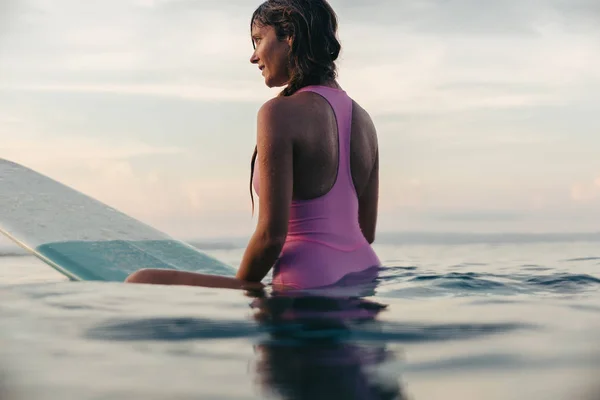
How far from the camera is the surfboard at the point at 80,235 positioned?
3.58 m

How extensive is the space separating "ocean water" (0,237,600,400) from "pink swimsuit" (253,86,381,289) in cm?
17

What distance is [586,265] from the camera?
4855mm

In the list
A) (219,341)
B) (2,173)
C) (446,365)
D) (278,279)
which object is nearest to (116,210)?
(2,173)

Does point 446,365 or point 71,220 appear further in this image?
point 71,220

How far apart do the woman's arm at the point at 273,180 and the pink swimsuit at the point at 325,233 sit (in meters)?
0.14

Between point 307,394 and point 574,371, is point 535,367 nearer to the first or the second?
point 574,371

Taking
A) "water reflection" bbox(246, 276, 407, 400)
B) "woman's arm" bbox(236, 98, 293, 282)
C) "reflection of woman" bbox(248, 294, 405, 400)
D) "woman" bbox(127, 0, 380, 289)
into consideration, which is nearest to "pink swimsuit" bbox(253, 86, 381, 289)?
"woman" bbox(127, 0, 380, 289)

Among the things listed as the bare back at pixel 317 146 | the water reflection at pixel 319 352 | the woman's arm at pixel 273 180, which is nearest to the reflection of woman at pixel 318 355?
the water reflection at pixel 319 352

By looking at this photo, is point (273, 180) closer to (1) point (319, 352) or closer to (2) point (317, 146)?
(2) point (317, 146)

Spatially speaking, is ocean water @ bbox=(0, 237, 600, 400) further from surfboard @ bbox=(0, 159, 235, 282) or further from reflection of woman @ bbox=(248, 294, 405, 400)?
surfboard @ bbox=(0, 159, 235, 282)

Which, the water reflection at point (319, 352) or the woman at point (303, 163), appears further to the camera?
the woman at point (303, 163)

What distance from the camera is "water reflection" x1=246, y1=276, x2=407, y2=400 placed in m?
1.21

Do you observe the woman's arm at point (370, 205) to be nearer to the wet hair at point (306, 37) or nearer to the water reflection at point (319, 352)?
the wet hair at point (306, 37)

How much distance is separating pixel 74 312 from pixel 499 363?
1.28m
